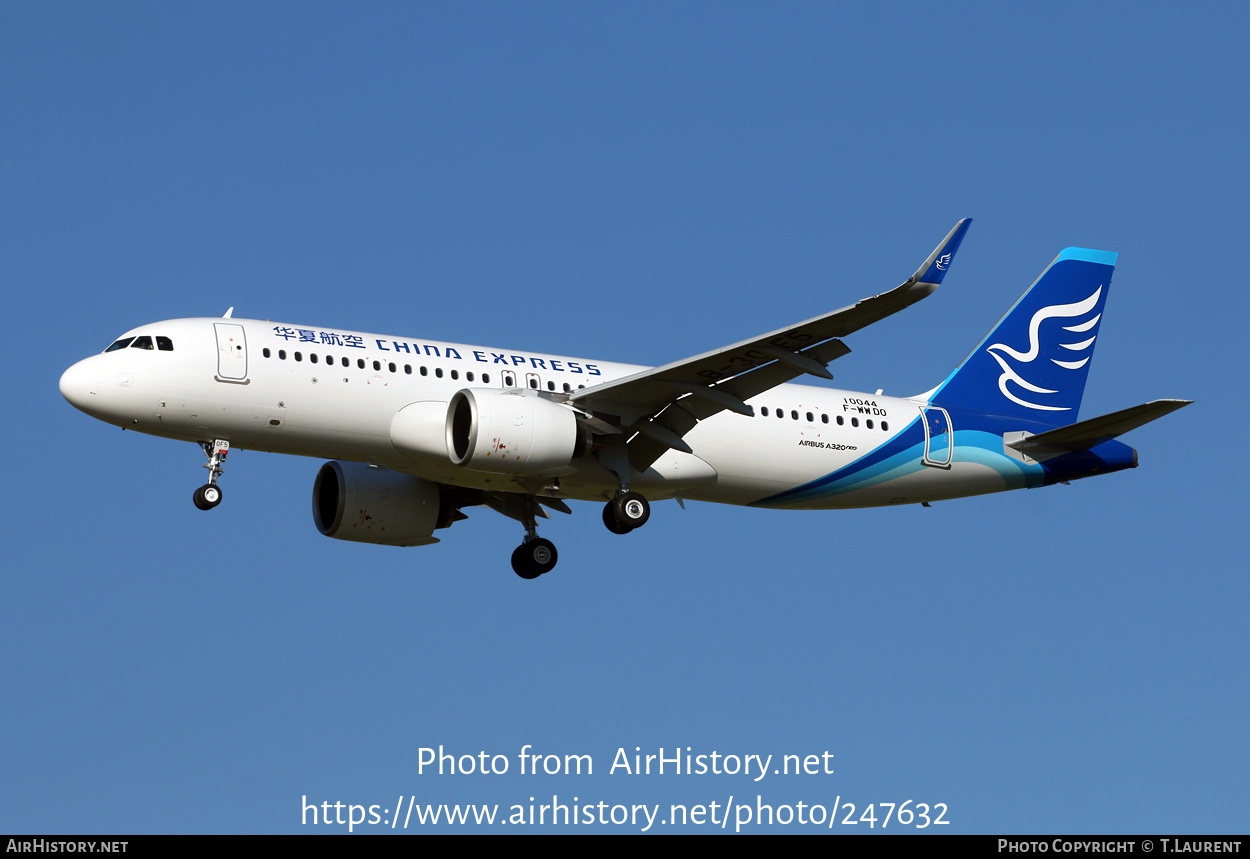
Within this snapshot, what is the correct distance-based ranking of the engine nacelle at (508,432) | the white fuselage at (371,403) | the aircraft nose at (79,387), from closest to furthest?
the aircraft nose at (79,387) → the engine nacelle at (508,432) → the white fuselage at (371,403)

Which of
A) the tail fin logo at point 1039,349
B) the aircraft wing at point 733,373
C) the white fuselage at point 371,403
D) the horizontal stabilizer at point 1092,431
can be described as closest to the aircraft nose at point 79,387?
the white fuselage at point 371,403

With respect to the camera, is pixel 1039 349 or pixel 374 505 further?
pixel 1039 349

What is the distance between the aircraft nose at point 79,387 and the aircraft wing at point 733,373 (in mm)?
9218

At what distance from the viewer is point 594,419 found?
30.9 m

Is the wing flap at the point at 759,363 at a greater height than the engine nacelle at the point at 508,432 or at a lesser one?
greater

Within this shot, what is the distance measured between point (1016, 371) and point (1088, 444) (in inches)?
118

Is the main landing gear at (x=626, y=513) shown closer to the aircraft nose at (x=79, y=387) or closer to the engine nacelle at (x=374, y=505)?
the engine nacelle at (x=374, y=505)

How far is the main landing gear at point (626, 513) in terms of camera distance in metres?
31.5

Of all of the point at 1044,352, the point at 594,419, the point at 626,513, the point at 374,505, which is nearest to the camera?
the point at 594,419

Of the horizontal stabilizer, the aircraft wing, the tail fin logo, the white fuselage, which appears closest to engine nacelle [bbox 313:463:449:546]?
the white fuselage

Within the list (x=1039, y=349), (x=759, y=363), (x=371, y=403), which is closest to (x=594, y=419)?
(x=759, y=363)

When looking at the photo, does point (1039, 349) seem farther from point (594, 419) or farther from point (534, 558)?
point (534, 558)

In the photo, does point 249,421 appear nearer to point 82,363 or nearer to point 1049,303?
point 82,363

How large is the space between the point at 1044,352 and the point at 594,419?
41.6 feet
